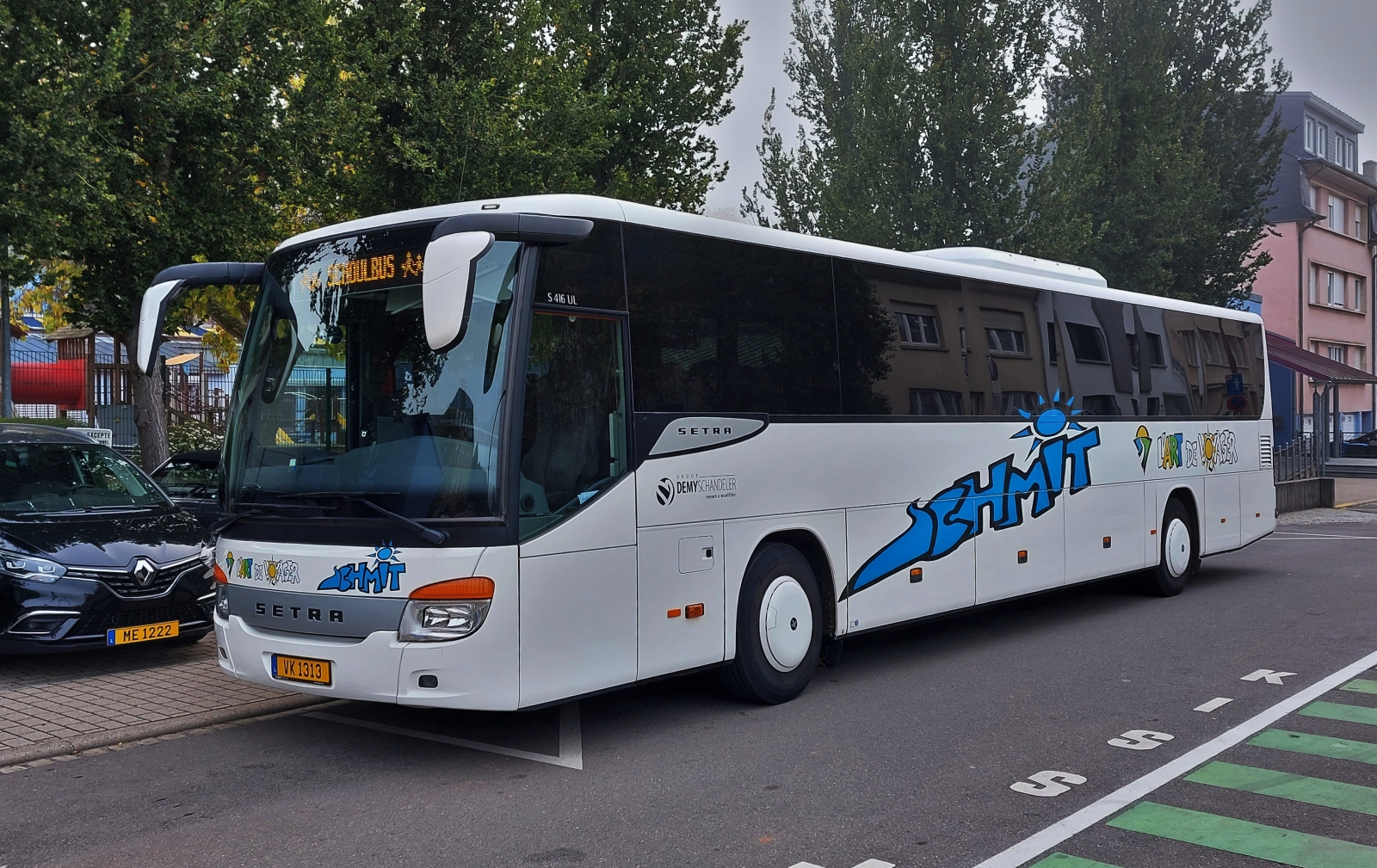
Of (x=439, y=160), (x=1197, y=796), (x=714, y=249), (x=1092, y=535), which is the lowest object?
(x=1197, y=796)

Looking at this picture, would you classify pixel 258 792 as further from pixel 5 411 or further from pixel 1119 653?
pixel 5 411

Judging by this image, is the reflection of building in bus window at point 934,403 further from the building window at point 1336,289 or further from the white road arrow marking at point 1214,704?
the building window at point 1336,289

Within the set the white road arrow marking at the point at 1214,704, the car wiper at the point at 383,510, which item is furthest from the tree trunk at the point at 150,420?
the white road arrow marking at the point at 1214,704

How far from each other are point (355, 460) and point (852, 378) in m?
3.68

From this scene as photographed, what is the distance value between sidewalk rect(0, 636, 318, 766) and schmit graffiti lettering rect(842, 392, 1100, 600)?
4.17 meters

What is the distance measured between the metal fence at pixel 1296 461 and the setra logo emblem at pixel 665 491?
22.9 metres

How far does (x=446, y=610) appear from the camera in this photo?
6242 millimetres

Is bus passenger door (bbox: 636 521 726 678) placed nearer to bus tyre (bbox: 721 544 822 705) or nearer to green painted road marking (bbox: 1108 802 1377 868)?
bus tyre (bbox: 721 544 822 705)

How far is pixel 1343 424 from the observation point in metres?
47.5

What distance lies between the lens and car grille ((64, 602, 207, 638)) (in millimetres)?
8797

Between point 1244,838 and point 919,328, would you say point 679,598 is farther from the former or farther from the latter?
point 919,328

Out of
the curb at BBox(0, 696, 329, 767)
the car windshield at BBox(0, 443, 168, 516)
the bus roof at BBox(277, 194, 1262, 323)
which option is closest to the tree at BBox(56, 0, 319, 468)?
the car windshield at BBox(0, 443, 168, 516)

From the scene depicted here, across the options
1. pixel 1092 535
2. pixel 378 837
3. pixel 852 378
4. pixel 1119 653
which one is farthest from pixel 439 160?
pixel 378 837

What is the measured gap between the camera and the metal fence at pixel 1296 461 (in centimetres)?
2756
